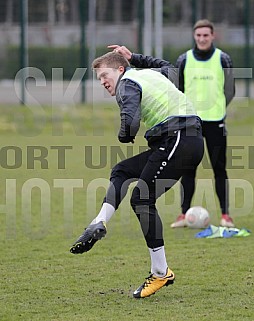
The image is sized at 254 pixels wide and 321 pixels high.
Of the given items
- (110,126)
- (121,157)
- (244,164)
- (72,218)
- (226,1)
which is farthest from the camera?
(226,1)

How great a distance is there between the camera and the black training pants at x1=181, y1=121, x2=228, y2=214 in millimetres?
9180

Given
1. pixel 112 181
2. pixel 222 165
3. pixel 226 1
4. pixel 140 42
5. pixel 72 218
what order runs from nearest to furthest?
pixel 112 181 → pixel 222 165 → pixel 72 218 → pixel 140 42 → pixel 226 1

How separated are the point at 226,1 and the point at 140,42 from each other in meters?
4.84

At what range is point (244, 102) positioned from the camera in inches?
950

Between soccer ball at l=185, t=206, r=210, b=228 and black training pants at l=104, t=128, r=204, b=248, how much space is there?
2841 millimetres

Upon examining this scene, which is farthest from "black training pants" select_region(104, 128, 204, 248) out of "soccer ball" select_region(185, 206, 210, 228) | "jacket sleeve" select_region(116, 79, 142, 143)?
"soccer ball" select_region(185, 206, 210, 228)

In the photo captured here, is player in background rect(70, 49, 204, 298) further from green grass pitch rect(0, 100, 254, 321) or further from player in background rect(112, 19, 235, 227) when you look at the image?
player in background rect(112, 19, 235, 227)

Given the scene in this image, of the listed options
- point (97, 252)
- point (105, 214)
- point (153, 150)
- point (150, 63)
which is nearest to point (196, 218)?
point (97, 252)

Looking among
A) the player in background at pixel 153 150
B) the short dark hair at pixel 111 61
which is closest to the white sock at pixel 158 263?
the player in background at pixel 153 150

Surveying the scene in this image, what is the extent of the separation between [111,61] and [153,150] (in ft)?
2.56

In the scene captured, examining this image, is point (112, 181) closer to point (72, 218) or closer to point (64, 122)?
point (72, 218)

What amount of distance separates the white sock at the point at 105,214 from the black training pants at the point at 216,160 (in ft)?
9.18

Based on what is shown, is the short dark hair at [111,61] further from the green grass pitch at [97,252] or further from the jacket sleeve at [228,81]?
the jacket sleeve at [228,81]

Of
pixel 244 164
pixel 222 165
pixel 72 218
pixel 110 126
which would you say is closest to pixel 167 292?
pixel 222 165
